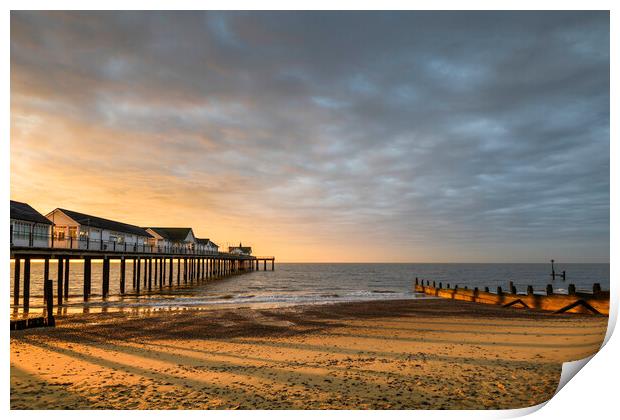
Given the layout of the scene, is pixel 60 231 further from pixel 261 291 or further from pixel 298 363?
pixel 298 363

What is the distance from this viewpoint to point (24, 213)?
31.4 m

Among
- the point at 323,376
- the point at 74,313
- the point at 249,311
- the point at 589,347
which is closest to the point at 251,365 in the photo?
the point at 323,376

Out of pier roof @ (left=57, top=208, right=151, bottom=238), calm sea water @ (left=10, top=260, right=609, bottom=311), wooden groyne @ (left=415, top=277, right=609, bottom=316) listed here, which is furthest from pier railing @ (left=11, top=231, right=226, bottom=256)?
wooden groyne @ (left=415, top=277, right=609, bottom=316)

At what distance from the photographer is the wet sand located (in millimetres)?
9180

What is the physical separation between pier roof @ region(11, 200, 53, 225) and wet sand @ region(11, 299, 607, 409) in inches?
519

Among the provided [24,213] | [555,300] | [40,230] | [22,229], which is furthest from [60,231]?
[555,300]

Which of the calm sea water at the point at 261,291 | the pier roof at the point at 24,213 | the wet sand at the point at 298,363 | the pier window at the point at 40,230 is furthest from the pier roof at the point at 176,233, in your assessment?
the wet sand at the point at 298,363

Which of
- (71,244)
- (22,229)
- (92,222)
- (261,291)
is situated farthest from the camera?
(261,291)

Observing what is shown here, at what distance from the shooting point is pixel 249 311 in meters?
27.2

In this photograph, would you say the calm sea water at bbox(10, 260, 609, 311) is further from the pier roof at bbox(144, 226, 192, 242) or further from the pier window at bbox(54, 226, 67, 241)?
the pier roof at bbox(144, 226, 192, 242)

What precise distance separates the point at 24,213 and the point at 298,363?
29.2 m
